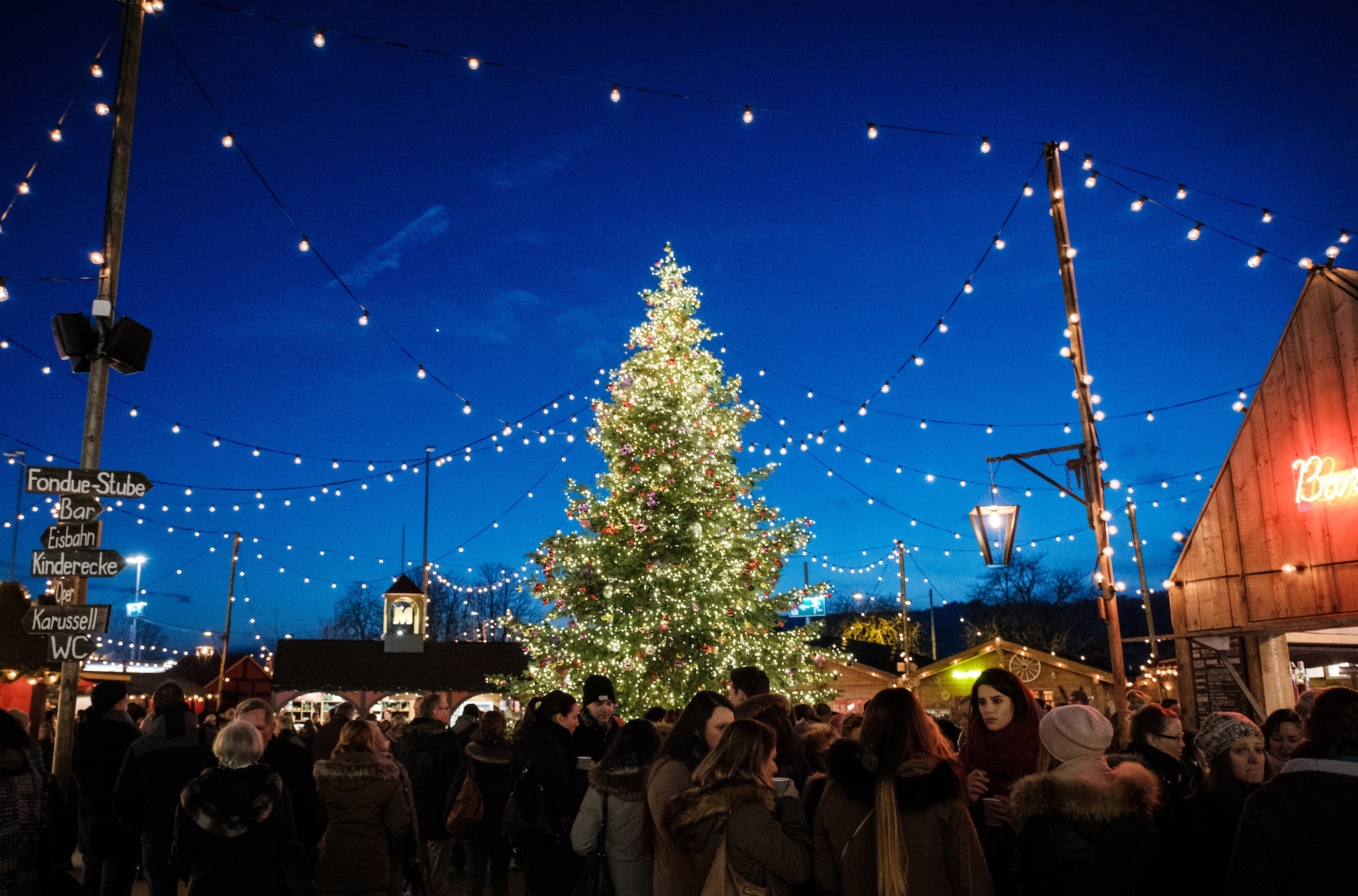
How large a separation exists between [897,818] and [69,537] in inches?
253

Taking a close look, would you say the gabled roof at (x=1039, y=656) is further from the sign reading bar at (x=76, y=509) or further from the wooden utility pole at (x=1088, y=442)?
the sign reading bar at (x=76, y=509)

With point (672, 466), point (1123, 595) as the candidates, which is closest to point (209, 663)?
point (672, 466)

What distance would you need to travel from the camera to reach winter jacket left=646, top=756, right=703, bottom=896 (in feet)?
13.9

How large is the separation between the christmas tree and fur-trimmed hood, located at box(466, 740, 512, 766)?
7.99 meters

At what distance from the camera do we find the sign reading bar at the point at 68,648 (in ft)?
21.9

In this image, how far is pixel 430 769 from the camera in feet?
25.1

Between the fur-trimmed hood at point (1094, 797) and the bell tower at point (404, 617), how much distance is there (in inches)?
1102

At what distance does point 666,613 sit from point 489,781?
8.45m

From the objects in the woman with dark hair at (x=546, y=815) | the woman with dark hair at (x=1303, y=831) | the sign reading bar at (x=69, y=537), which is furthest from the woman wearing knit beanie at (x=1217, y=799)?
the sign reading bar at (x=69, y=537)

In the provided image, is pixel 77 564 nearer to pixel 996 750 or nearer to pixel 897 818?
pixel 897 818

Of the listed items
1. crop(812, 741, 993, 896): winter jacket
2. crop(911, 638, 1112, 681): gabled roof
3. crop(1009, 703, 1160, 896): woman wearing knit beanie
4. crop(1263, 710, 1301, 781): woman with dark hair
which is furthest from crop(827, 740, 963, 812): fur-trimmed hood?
crop(911, 638, 1112, 681): gabled roof

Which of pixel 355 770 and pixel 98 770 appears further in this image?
pixel 98 770

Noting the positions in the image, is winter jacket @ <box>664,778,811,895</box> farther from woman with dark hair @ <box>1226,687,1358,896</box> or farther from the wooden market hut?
the wooden market hut

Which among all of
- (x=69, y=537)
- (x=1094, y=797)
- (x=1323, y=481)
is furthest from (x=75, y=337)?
(x=1323, y=481)
